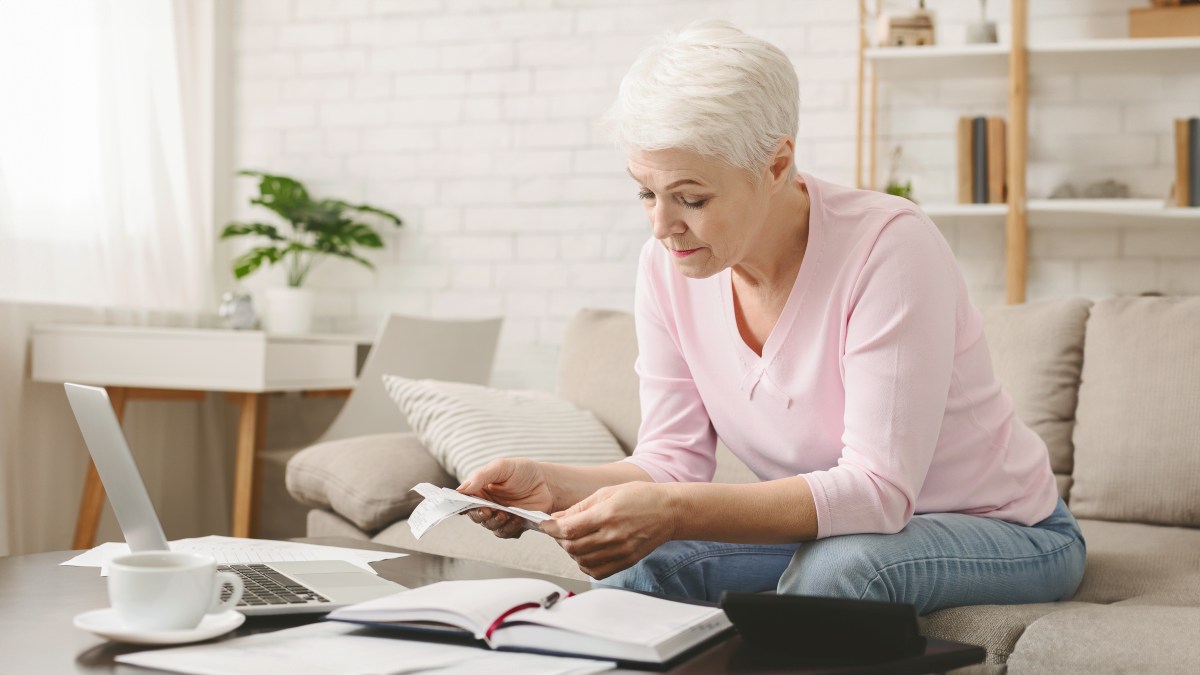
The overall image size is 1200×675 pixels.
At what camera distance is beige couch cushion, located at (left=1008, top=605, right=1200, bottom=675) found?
3.91 ft

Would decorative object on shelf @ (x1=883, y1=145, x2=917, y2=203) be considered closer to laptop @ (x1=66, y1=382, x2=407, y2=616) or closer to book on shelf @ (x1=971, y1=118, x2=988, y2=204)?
book on shelf @ (x1=971, y1=118, x2=988, y2=204)

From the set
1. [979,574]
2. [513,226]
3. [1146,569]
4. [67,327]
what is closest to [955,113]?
[513,226]

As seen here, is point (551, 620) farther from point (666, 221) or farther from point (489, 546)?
point (489, 546)

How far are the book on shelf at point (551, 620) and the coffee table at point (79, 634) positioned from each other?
0.02m

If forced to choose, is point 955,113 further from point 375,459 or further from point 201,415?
point 201,415

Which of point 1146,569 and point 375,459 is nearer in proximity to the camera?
point 1146,569

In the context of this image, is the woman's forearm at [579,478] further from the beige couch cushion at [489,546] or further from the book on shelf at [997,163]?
the book on shelf at [997,163]

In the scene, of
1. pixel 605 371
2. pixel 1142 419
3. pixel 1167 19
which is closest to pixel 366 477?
pixel 605 371

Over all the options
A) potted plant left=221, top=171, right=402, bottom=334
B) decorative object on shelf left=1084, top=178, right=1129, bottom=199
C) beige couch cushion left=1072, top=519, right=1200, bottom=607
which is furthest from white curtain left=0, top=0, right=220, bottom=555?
decorative object on shelf left=1084, top=178, right=1129, bottom=199

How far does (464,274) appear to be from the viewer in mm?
3590

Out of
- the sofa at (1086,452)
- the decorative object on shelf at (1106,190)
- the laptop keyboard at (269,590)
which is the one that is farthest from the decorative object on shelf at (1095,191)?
the laptop keyboard at (269,590)

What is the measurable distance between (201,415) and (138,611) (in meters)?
2.78

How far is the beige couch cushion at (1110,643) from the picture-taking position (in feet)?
3.91

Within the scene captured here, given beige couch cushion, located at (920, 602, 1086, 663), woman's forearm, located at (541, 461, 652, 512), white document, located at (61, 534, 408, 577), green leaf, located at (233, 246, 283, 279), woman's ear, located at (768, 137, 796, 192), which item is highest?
woman's ear, located at (768, 137, 796, 192)
